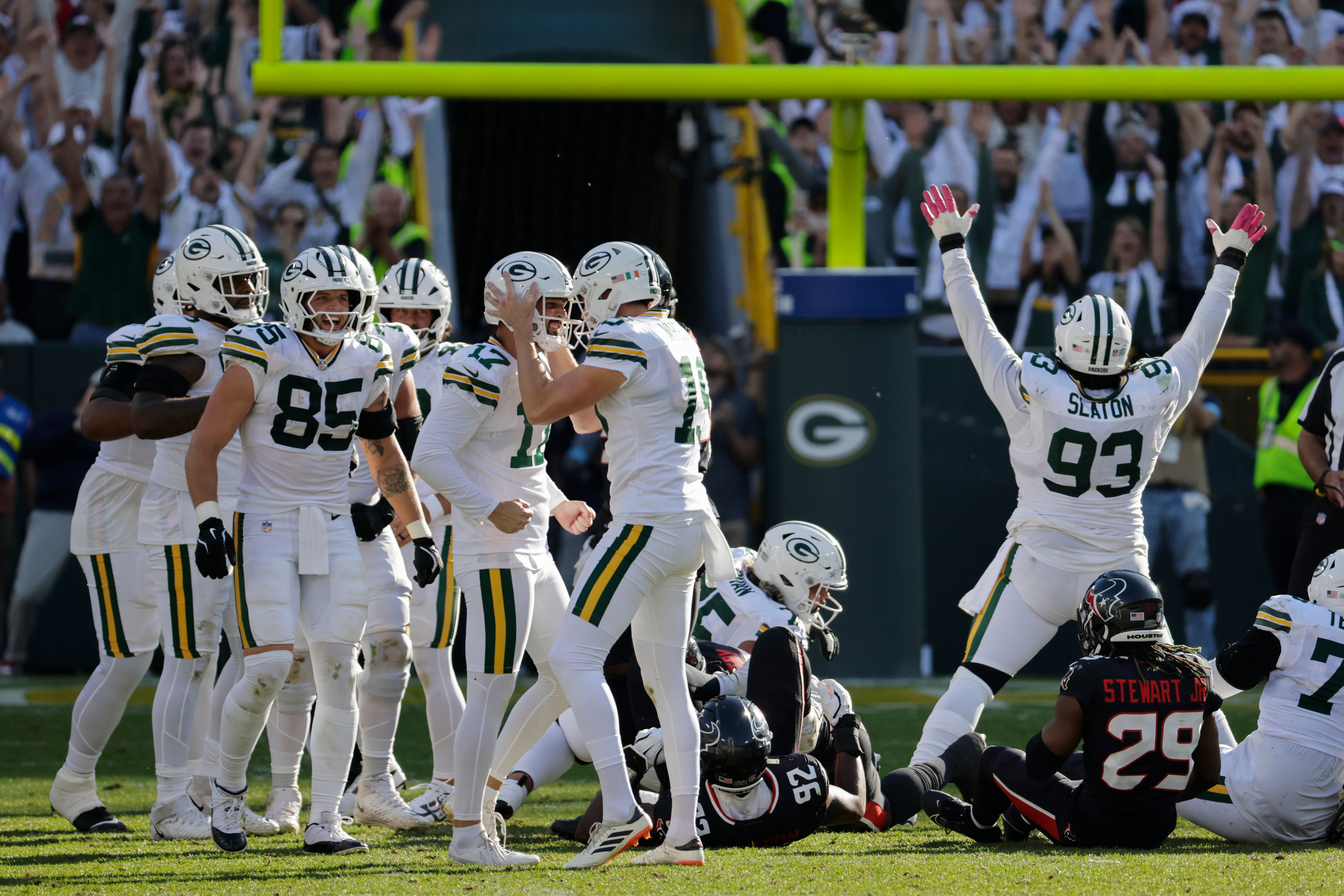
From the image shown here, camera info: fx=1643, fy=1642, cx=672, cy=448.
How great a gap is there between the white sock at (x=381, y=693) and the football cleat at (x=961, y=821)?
167 centimetres

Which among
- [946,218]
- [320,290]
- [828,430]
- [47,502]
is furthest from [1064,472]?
[47,502]

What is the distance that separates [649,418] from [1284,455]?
→ 5.40 meters

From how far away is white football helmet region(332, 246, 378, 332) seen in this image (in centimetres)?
464

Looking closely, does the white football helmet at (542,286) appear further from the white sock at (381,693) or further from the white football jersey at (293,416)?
the white sock at (381,693)

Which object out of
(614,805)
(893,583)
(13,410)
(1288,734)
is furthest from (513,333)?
(13,410)

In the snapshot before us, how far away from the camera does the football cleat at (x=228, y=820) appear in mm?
4492

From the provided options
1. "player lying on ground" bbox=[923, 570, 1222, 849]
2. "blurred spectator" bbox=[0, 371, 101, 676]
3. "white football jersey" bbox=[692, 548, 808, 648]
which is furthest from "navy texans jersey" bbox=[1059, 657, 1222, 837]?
"blurred spectator" bbox=[0, 371, 101, 676]

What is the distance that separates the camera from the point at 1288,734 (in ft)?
15.5

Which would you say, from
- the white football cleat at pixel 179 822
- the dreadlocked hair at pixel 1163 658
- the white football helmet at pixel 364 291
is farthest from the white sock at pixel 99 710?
the dreadlocked hair at pixel 1163 658

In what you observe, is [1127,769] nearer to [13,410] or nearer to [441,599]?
[441,599]

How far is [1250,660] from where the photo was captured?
472cm

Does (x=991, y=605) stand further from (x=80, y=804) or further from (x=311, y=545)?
(x=80, y=804)

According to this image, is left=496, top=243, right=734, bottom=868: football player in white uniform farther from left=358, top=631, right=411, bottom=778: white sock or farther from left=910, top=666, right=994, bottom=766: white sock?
left=910, top=666, right=994, bottom=766: white sock

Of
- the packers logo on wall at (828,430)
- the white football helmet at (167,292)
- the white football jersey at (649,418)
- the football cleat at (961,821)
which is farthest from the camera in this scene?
the packers logo on wall at (828,430)
